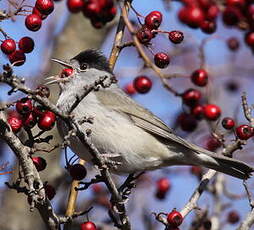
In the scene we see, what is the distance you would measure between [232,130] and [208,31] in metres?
0.68

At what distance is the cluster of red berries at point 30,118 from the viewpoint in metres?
2.85

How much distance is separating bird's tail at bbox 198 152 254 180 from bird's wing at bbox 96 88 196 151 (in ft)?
0.61

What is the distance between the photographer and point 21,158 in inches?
114

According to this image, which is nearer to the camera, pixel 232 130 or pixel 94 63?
pixel 232 130

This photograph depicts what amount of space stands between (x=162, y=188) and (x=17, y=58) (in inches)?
95.4

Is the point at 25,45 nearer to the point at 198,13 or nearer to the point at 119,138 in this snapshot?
the point at 198,13

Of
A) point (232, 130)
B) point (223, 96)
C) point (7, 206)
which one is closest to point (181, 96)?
point (232, 130)

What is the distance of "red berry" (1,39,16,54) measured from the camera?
2926 mm

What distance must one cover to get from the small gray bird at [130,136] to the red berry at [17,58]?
1074mm

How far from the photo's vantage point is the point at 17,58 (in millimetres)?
2975

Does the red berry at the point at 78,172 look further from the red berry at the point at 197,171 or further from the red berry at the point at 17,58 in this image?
the red berry at the point at 197,171

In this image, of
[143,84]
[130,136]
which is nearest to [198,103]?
[143,84]

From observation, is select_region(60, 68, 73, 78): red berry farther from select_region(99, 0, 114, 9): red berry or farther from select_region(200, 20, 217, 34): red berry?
select_region(200, 20, 217, 34): red berry

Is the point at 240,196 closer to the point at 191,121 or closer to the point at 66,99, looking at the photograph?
the point at 191,121
